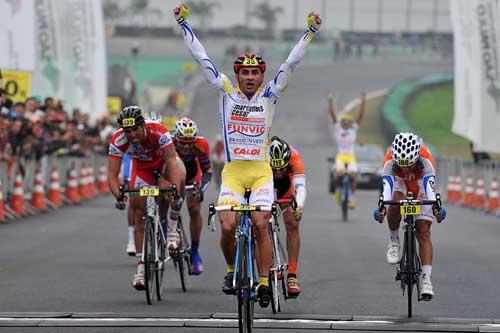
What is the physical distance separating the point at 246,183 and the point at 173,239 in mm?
2612

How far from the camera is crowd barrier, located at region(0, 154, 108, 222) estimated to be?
25.0 m

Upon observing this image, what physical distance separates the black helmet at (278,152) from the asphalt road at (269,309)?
1337 millimetres

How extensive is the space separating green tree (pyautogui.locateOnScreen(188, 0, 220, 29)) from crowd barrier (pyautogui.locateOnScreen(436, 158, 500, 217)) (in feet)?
315

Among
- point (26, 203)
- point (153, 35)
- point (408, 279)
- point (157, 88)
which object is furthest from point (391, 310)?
point (153, 35)

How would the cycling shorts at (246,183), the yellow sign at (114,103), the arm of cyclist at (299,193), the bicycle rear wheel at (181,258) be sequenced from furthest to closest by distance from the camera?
the yellow sign at (114,103), the bicycle rear wheel at (181,258), the arm of cyclist at (299,193), the cycling shorts at (246,183)

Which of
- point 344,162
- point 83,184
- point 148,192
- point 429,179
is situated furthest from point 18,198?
point 429,179

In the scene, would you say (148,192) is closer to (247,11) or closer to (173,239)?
(173,239)

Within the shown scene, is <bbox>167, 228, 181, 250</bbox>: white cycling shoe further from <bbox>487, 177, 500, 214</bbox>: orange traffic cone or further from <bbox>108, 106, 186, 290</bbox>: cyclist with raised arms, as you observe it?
<bbox>487, 177, 500, 214</bbox>: orange traffic cone

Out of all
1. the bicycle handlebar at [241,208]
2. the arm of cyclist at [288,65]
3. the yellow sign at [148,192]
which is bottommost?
the yellow sign at [148,192]

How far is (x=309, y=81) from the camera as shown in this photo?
90750 millimetres

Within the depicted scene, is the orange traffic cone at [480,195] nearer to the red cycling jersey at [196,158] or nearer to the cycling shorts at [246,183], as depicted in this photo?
the red cycling jersey at [196,158]

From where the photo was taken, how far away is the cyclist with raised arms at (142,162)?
13469mm

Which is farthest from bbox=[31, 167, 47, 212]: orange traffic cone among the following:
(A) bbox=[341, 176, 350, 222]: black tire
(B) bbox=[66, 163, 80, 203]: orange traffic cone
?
(A) bbox=[341, 176, 350, 222]: black tire

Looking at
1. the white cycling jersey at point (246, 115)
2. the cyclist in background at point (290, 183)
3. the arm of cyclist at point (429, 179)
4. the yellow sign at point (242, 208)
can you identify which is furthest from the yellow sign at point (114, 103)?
the yellow sign at point (242, 208)
